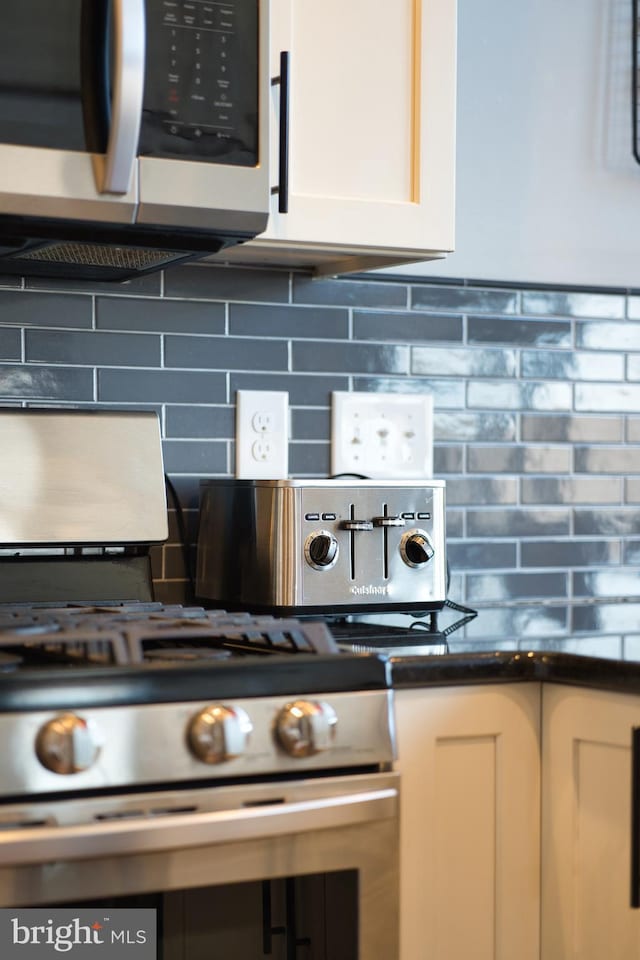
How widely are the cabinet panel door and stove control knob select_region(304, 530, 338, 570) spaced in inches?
14.2

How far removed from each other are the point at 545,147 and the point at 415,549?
856mm

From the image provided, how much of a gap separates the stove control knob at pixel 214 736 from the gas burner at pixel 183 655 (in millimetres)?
72

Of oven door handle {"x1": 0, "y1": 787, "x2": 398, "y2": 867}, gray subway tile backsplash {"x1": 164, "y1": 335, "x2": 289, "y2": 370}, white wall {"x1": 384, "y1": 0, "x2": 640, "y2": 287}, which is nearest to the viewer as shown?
oven door handle {"x1": 0, "y1": 787, "x2": 398, "y2": 867}

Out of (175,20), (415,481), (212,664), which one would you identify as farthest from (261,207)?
(212,664)

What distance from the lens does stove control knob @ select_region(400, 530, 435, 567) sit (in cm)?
189

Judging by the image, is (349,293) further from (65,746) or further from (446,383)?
(65,746)

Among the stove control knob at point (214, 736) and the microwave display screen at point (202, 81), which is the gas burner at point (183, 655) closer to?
the stove control knob at point (214, 736)

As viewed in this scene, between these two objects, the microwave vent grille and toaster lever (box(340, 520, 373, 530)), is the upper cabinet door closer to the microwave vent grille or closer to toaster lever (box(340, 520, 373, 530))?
the microwave vent grille

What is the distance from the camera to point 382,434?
7.21ft

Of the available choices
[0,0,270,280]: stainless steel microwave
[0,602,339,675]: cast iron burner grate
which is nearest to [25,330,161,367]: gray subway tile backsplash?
[0,0,270,280]: stainless steel microwave

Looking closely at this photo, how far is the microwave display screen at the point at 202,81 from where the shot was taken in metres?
1.65

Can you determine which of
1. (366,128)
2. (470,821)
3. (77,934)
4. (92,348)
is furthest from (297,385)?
(77,934)

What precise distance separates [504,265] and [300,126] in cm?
60

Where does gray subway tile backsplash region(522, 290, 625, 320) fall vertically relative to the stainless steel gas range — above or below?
above
